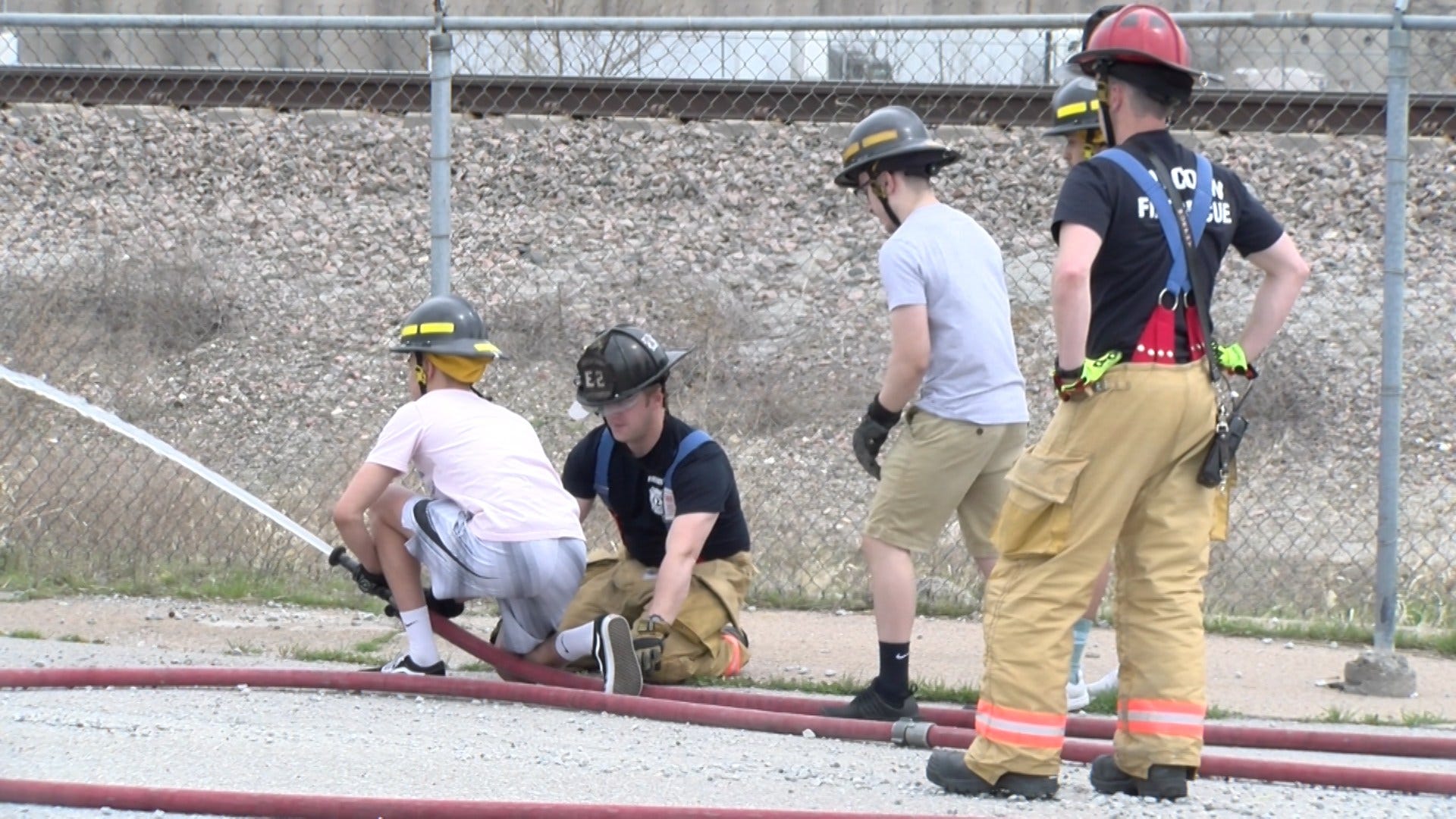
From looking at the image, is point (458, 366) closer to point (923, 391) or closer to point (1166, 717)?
point (923, 391)

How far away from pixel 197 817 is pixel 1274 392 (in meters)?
8.00

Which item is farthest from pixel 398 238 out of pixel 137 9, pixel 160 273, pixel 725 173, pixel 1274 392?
pixel 1274 392

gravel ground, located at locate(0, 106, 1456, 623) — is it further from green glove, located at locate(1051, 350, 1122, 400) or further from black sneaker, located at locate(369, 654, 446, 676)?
green glove, located at locate(1051, 350, 1122, 400)

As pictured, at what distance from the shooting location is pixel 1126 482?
4000 millimetres

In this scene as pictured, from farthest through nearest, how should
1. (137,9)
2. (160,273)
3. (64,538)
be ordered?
(137,9) → (160,273) → (64,538)

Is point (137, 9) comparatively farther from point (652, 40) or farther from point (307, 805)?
point (307, 805)

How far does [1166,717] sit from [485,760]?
1.76 metres

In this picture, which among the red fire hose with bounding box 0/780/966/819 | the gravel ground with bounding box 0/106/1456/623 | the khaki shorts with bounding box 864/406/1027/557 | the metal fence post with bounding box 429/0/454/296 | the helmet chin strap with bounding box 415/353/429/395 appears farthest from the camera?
the gravel ground with bounding box 0/106/1456/623

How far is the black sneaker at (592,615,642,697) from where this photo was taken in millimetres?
5156

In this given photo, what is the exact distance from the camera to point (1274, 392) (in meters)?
10.3

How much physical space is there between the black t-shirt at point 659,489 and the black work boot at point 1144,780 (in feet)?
5.47

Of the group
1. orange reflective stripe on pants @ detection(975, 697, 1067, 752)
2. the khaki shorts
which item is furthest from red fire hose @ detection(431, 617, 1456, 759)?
orange reflective stripe on pants @ detection(975, 697, 1067, 752)

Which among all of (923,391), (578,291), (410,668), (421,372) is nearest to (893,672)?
(923,391)

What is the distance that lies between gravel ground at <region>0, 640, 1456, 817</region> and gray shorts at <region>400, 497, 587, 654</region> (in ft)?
1.31
